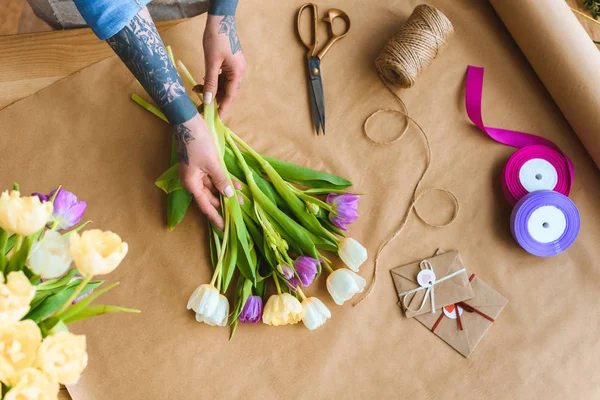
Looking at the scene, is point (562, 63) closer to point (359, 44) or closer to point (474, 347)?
point (359, 44)

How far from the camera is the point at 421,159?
920 millimetres

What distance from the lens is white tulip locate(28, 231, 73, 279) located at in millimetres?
417

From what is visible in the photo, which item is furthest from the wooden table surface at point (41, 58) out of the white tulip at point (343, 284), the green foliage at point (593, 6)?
the green foliage at point (593, 6)

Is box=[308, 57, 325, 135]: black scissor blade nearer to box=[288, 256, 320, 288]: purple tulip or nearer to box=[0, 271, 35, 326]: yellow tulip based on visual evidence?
box=[288, 256, 320, 288]: purple tulip

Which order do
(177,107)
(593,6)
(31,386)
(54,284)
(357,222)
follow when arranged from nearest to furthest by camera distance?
(31,386) → (54,284) → (177,107) → (357,222) → (593,6)

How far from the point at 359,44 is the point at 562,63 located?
35 centimetres

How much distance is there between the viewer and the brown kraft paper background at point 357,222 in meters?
0.82

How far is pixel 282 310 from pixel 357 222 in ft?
0.68

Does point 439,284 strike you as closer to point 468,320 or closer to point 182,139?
point 468,320

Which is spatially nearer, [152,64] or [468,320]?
[152,64]

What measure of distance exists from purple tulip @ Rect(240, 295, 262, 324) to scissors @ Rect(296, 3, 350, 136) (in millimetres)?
315

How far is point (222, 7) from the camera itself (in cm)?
80

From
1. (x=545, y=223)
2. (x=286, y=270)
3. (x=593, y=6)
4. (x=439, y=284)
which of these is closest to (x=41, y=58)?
(x=286, y=270)

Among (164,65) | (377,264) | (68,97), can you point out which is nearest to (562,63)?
(377,264)
